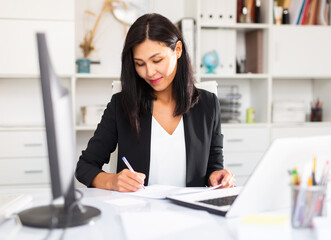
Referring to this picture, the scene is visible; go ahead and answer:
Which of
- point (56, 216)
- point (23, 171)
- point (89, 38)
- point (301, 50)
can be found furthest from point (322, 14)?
point (56, 216)

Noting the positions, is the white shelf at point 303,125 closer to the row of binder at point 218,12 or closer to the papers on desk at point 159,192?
the row of binder at point 218,12

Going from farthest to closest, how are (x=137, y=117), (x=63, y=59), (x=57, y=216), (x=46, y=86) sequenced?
(x=63, y=59)
(x=137, y=117)
(x=57, y=216)
(x=46, y=86)

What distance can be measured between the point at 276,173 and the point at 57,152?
19.4 inches

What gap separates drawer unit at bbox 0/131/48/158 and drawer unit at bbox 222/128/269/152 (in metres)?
1.39

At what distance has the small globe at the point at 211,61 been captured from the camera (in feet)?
11.0

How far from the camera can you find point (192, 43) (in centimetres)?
334

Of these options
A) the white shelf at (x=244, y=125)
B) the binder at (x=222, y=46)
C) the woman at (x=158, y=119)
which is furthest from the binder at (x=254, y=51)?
the woman at (x=158, y=119)

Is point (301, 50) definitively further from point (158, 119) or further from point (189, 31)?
point (158, 119)

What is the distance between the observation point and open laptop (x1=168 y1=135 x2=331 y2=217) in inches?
37.8

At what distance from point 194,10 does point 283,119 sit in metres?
1.16

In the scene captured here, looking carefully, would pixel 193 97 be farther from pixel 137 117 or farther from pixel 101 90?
pixel 101 90

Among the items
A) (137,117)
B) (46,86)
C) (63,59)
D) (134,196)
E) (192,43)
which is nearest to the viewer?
(46,86)

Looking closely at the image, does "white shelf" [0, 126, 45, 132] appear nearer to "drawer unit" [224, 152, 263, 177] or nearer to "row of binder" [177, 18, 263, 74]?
"row of binder" [177, 18, 263, 74]

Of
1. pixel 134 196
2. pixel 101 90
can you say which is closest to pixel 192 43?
pixel 101 90
